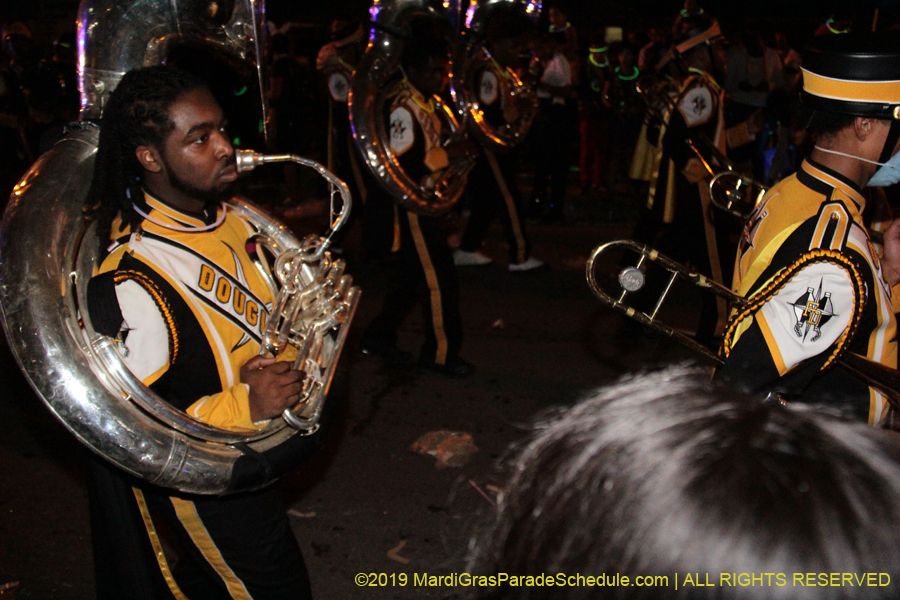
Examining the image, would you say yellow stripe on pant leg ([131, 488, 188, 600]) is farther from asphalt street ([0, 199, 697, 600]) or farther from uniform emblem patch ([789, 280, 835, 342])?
uniform emblem patch ([789, 280, 835, 342])

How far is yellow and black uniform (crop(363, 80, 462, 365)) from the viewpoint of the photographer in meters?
4.38

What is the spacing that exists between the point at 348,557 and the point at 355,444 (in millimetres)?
928

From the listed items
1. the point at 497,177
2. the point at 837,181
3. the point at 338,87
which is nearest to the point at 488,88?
the point at 497,177

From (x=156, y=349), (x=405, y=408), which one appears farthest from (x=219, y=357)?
(x=405, y=408)

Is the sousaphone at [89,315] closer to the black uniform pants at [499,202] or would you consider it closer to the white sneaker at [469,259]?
the black uniform pants at [499,202]

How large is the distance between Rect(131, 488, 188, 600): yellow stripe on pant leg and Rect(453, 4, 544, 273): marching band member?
13.7 ft

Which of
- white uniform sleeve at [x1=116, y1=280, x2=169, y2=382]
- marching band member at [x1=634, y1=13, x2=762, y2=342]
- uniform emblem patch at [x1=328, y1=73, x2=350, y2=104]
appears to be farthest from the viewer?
uniform emblem patch at [x1=328, y1=73, x2=350, y2=104]

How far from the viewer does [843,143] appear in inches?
75.5

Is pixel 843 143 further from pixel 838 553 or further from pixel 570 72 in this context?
pixel 570 72

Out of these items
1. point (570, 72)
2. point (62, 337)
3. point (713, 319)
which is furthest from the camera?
point (570, 72)

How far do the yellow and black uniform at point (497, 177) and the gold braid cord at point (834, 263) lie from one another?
13.0ft

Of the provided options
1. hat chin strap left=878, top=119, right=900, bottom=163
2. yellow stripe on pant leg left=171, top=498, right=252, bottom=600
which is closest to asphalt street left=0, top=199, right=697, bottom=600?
yellow stripe on pant leg left=171, top=498, right=252, bottom=600

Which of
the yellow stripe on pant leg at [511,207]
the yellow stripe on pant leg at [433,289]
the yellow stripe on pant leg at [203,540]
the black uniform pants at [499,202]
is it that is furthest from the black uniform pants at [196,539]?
Result: the black uniform pants at [499,202]

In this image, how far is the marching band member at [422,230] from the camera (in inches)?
173
